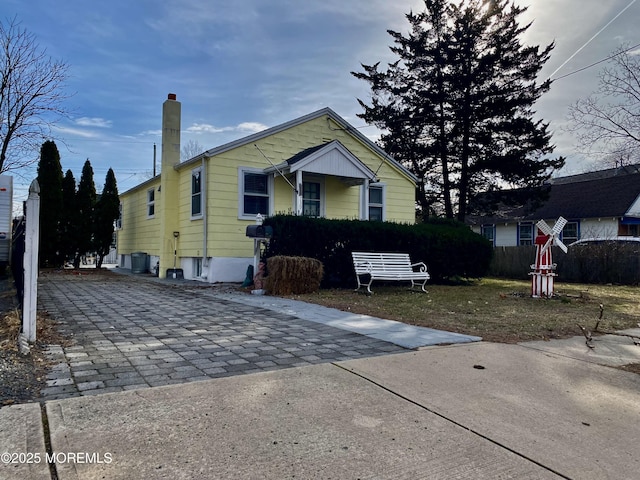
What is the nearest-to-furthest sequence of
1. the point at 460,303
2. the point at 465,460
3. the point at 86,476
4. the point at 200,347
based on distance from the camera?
the point at 86,476
the point at 465,460
the point at 200,347
the point at 460,303

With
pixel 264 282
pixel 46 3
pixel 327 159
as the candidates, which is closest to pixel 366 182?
pixel 327 159

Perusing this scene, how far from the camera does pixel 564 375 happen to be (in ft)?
12.7

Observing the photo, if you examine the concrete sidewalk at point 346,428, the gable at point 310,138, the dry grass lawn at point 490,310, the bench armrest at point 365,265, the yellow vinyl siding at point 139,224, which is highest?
the gable at point 310,138

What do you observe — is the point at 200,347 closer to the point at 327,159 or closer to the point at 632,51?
the point at 327,159

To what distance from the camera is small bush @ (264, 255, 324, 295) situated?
9375 millimetres

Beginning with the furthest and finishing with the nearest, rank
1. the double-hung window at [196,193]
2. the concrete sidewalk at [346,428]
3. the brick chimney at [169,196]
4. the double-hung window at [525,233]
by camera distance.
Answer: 1. the double-hung window at [525,233]
2. the brick chimney at [169,196]
3. the double-hung window at [196,193]
4. the concrete sidewalk at [346,428]

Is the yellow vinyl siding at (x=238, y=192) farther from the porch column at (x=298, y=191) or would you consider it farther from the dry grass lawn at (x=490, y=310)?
the dry grass lawn at (x=490, y=310)

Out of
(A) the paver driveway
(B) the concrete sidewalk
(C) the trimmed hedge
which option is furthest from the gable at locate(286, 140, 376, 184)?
(B) the concrete sidewalk

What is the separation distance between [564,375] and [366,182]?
1062 cm

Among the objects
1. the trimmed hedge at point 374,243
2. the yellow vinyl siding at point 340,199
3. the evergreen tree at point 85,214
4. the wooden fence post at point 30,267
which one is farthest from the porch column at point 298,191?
the evergreen tree at point 85,214

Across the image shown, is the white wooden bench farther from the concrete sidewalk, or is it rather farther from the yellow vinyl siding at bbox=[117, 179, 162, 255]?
the yellow vinyl siding at bbox=[117, 179, 162, 255]

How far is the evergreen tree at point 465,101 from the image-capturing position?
799 inches

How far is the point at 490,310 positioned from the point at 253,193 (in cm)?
781

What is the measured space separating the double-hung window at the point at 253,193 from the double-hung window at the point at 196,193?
121cm
